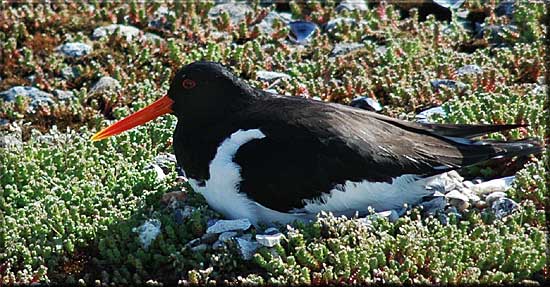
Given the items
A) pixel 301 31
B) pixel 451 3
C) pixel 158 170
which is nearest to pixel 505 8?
pixel 451 3

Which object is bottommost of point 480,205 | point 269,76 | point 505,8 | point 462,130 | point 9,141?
point 9,141

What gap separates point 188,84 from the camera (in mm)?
7066

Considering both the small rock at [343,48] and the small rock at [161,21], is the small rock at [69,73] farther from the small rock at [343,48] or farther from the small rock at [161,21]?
the small rock at [343,48]

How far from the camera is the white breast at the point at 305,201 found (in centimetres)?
641

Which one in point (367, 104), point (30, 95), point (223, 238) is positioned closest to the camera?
point (223, 238)

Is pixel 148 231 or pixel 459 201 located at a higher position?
pixel 459 201

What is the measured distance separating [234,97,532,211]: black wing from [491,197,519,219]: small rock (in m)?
0.33

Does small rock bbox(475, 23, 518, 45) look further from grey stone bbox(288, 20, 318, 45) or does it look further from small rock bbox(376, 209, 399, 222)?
small rock bbox(376, 209, 399, 222)

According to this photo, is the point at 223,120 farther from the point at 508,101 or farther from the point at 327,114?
the point at 508,101

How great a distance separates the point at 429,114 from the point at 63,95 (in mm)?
3568

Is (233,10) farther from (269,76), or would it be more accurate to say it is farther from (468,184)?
(468,184)

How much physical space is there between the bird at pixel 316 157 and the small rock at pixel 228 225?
0.13m

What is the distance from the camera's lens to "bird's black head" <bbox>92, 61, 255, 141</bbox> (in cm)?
693

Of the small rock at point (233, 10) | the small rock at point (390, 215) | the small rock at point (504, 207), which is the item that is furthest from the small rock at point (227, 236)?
the small rock at point (233, 10)
